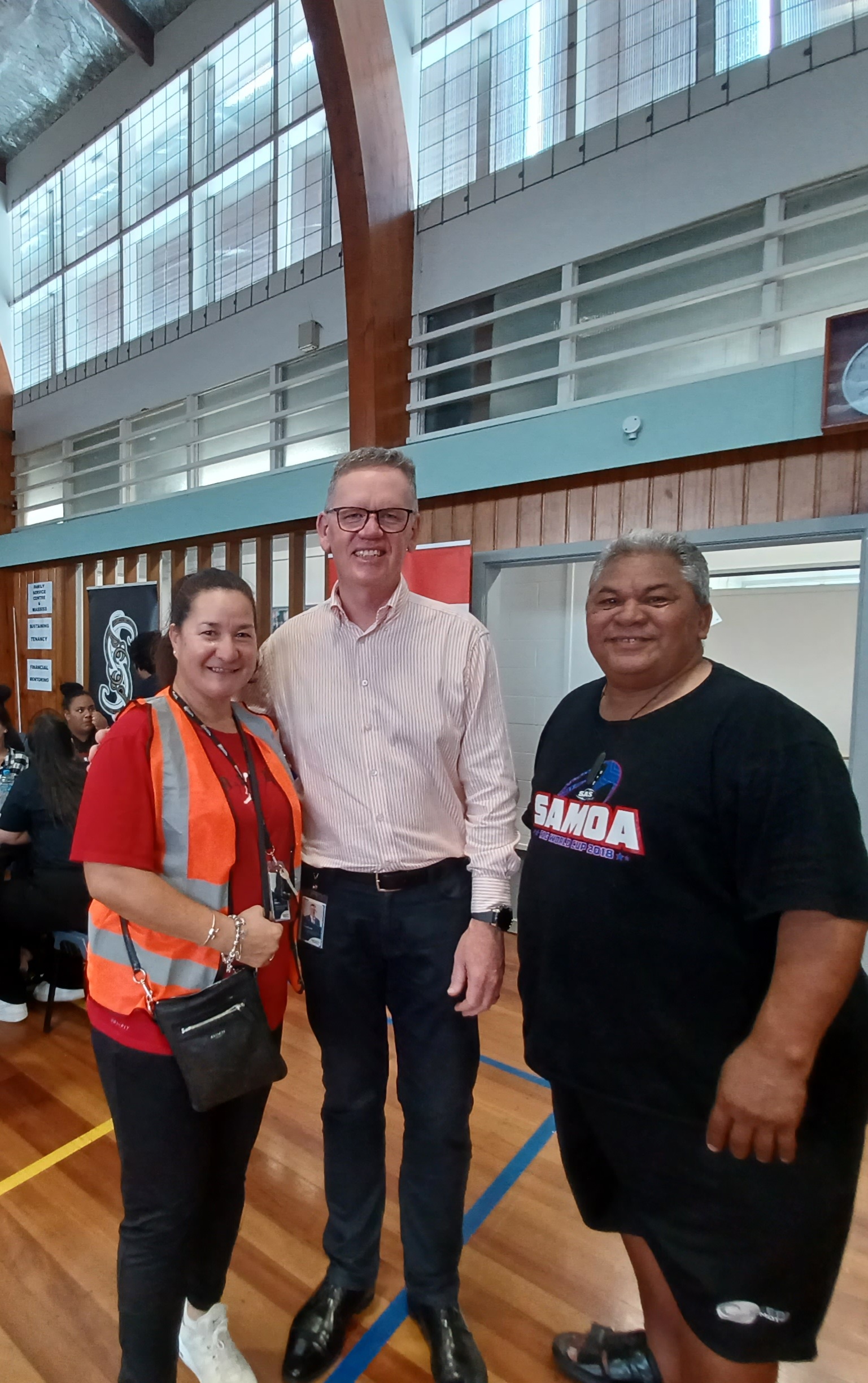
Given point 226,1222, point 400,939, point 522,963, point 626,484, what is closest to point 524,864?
point 522,963

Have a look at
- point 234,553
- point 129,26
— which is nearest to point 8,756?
point 234,553

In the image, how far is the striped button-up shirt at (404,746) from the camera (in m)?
1.36

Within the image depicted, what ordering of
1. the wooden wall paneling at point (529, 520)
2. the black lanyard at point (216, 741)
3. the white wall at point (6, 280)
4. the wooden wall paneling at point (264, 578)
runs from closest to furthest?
the black lanyard at point (216, 741), the wooden wall paneling at point (529, 520), the wooden wall paneling at point (264, 578), the white wall at point (6, 280)

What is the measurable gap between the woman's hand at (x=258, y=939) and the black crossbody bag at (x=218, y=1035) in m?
0.03

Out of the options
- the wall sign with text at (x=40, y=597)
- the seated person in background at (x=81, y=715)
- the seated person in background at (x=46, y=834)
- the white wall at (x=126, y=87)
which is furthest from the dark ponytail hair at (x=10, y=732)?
the white wall at (x=126, y=87)

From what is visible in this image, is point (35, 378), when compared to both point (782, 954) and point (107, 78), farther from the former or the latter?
point (782, 954)

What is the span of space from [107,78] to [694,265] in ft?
19.4

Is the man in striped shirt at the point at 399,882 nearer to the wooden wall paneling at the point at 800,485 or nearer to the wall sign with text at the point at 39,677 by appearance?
the wooden wall paneling at the point at 800,485

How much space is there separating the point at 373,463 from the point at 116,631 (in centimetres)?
549

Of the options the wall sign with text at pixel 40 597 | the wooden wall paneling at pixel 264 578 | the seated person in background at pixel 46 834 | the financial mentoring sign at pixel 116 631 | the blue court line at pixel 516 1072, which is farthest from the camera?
the wall sign with text at pixel 40 597

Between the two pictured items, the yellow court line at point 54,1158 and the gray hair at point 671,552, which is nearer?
the gray hair at point 671,552

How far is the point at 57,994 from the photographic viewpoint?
2924mm

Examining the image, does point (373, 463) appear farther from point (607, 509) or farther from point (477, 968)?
point (607, 509)

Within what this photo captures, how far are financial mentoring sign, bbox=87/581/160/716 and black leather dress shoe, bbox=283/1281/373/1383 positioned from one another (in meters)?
5.06
